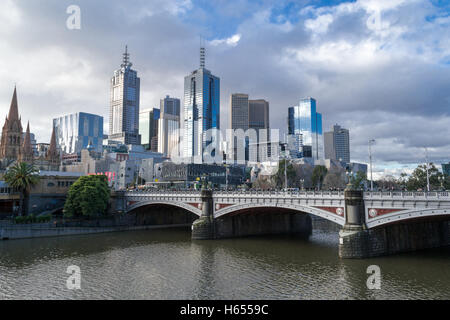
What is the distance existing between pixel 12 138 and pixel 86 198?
126 meters

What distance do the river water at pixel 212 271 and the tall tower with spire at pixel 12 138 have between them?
426 ft

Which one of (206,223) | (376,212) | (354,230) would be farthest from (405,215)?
(206,223)

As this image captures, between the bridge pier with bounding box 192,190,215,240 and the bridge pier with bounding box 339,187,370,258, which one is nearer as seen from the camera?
the bridge pier with bounding box 339,187,370,258

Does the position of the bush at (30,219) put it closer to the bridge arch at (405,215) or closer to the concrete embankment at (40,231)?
the concrete embankment at (40,231)

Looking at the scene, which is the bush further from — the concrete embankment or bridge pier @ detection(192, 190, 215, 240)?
bridge pier @ detection(192, 190, 215, 240)

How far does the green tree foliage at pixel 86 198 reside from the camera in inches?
2803

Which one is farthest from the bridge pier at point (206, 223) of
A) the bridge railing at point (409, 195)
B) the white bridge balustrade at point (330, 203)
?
the bridge railing at point (409, 195)

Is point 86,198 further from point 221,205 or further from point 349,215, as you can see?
point 349,215

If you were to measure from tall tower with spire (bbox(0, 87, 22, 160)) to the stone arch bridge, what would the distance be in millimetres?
132823

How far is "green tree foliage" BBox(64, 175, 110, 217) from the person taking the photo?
234 ft

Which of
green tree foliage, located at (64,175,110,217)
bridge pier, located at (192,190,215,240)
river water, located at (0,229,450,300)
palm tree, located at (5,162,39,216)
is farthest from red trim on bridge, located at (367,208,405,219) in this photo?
palm tree, located at (5,162,39,216)
